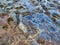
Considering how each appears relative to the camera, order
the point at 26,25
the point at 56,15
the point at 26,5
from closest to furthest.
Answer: the point at 26,25, the point at 56,15, the point at 26,5

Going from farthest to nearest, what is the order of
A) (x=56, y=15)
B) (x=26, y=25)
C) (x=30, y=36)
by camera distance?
(x=56, y=15), (x=26, y=25), (x=30, y=36)

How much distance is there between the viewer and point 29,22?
1.29 m

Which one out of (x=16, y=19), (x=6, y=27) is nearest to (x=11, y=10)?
(x=16, y=19)

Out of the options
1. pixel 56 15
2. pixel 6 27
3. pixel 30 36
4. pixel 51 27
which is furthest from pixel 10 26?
pixel 56 15

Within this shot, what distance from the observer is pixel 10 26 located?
124 centimetres

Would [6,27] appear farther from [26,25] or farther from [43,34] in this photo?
[43,34]

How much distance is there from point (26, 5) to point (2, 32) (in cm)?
47

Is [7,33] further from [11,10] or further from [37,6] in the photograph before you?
[37,6]

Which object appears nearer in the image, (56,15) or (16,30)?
(16,30)

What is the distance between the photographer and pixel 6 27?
123 cm

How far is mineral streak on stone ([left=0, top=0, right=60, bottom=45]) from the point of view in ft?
3.75

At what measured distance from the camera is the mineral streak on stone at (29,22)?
1142 mm

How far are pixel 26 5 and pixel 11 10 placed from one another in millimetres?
173

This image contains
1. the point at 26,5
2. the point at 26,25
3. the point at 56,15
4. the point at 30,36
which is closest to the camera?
the point at 30,36
